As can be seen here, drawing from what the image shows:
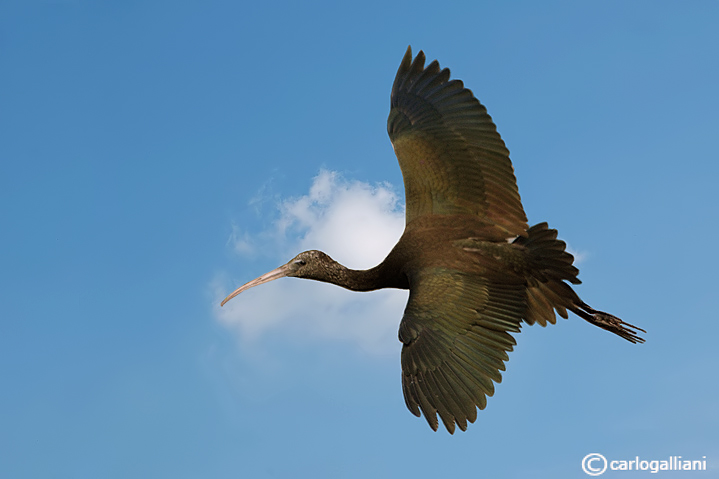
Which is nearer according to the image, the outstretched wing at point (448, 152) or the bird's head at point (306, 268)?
the outstretched wing at point (448, 152)

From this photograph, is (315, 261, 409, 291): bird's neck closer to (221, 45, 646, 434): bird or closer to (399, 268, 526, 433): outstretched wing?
(221, 45, 646, 434): bird

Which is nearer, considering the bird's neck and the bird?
the bird

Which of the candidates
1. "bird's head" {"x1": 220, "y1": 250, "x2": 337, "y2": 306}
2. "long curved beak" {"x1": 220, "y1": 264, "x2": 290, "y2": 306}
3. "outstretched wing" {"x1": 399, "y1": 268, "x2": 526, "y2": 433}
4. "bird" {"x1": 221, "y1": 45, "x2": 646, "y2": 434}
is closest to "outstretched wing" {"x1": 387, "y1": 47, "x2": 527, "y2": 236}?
"bird" {"x1": 221, "y1": 45, "x2": 646, "y2": 434}

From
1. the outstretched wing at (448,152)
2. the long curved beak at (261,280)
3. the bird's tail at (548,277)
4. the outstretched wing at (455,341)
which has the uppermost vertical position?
the outstretched wing at (448,152)

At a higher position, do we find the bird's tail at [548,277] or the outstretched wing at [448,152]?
the outstretched wing at [448,152]

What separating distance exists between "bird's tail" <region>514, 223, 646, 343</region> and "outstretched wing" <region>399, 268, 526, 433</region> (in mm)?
184

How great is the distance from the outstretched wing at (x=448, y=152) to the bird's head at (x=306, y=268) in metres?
0.92

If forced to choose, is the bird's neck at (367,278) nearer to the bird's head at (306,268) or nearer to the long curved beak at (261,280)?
the bird's head at (306,268)

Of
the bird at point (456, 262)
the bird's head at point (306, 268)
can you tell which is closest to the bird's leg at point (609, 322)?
the bird at point (456, 262)

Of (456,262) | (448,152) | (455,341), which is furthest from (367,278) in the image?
(455,341)

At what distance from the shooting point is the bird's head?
6941 mm

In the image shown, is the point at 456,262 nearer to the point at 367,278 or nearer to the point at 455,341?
the point at 455,341

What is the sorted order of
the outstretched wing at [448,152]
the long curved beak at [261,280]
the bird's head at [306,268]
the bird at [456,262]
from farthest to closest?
1. the long curved beak at [261,280]
2. the bird's head at [306,268]
3. the outstretched wing at [448,152]
4. the bird at [456,262]

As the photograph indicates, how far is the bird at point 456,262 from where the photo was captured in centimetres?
541
